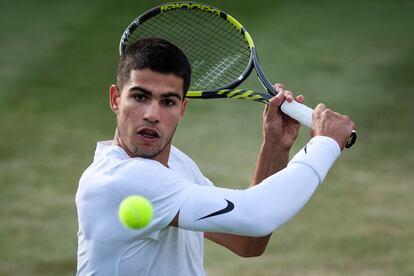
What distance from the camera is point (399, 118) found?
39.0ft

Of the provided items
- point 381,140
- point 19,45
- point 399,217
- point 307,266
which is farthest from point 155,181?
point 19,45

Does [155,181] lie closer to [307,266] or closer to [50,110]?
[307,266]

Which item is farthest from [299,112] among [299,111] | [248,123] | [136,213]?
[248,123]

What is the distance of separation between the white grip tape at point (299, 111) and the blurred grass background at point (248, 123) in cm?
356

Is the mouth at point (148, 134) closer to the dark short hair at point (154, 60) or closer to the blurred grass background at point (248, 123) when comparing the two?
the dark short hair at point (154, 60)

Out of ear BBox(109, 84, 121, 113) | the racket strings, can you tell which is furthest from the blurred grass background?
ear BBox(109, 84, 121, 113)

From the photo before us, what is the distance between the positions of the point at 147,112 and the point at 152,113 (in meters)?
0.03

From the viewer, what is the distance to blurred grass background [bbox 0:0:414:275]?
9.20 meters

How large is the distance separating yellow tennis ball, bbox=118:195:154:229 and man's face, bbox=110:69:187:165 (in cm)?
66

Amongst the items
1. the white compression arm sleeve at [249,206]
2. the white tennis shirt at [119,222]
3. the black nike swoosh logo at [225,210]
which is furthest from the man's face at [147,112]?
the black nike swoosh logo at [225,210]

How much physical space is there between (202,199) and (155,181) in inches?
9.8

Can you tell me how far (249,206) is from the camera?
4691 mm

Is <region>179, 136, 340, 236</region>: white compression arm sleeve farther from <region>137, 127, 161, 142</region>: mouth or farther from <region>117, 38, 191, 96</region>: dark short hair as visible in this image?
<region>117, 38, 191, 96</region>: dark short hair

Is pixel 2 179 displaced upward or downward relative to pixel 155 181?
upward
